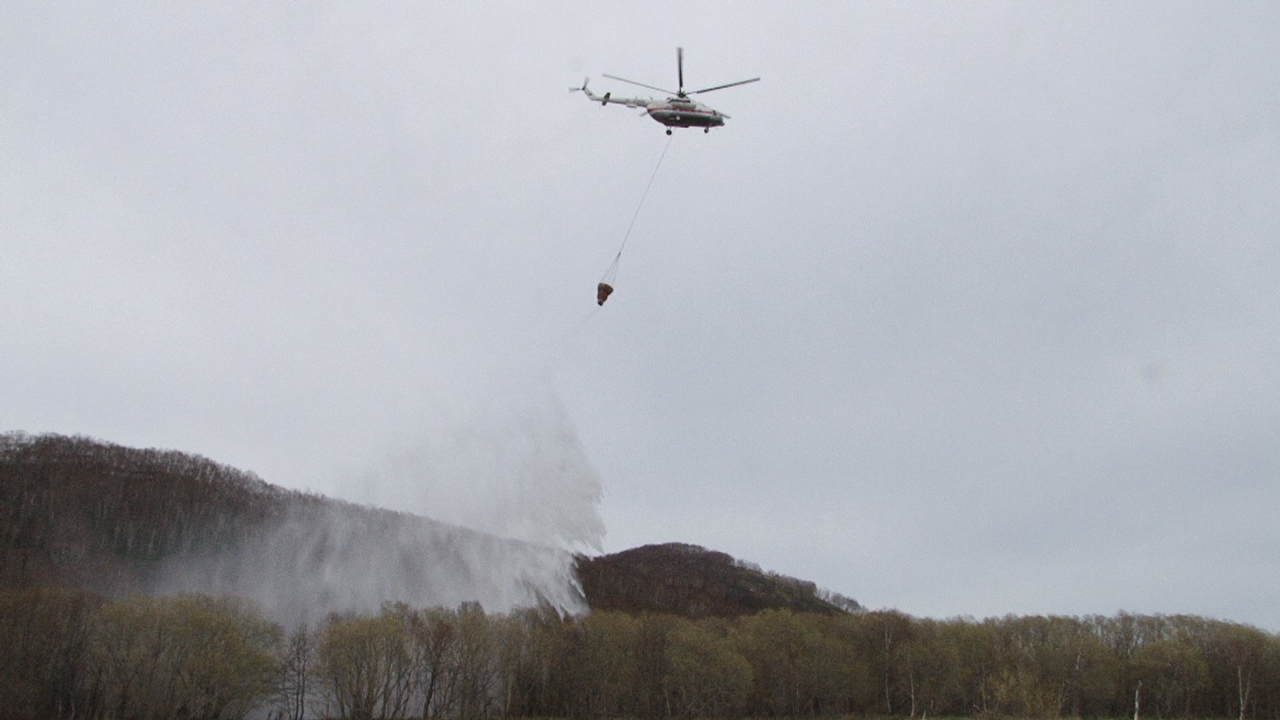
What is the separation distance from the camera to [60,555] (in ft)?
558

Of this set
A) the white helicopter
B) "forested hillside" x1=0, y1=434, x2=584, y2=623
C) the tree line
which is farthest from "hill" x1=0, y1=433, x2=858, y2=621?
the white helicopter

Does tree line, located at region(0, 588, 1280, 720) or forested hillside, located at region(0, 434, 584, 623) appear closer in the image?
tree line, located at region(0, 588, 1280, 720)

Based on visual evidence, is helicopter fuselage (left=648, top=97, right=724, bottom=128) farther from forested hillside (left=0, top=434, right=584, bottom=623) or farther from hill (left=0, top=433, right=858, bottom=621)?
forested hillside (left=0, top=434, right=584, bottom=623)

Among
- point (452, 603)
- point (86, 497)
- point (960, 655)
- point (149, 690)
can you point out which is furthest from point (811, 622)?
Result: point (86, 497)

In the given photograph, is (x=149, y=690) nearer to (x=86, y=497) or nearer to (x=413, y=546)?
(x=413, y=546)

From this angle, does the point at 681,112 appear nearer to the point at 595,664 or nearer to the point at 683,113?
the point at 683,113

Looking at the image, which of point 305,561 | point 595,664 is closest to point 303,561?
point 305,561

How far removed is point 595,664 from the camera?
106 m

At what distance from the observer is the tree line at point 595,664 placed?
85.4m

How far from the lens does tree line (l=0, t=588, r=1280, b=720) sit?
85375 mm

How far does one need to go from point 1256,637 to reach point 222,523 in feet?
645

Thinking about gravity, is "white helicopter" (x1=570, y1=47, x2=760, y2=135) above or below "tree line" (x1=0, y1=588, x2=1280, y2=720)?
above

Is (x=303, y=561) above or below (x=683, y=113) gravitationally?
below

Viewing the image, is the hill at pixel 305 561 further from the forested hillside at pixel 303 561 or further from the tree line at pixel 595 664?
the tree line at pixel 595 664
